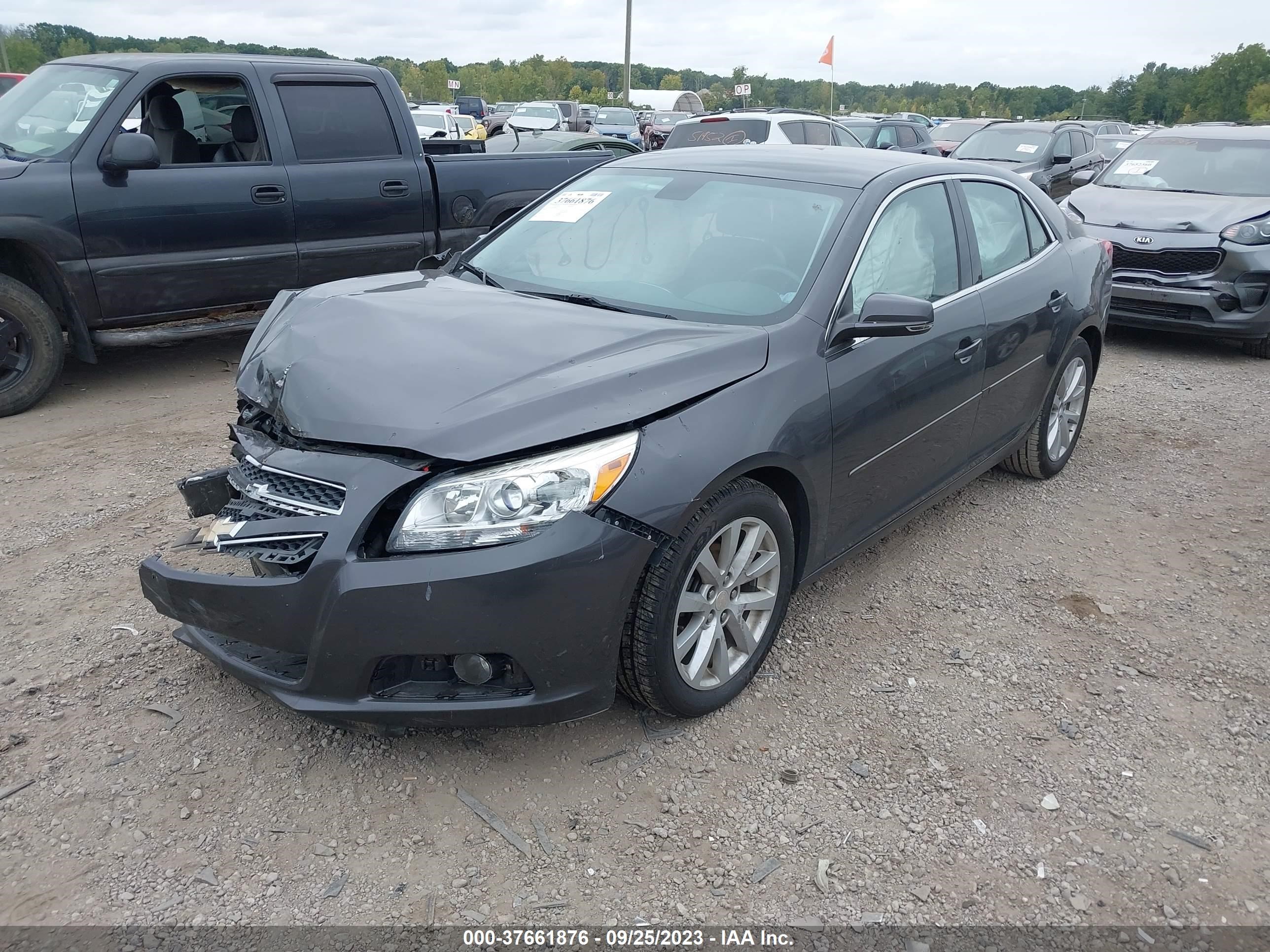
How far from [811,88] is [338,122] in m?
105

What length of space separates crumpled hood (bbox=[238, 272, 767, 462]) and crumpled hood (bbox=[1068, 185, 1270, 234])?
6245 millimetres

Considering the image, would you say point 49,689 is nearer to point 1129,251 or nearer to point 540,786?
point 540,786

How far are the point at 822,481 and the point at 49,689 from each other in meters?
2.54

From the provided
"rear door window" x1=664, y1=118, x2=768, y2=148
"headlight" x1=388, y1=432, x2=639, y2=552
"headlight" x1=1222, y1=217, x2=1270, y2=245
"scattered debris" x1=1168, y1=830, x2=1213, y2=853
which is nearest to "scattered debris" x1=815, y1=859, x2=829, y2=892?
"scattered debris" x1=1168, y1=830, x2=1213, y2=853

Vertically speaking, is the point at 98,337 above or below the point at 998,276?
below

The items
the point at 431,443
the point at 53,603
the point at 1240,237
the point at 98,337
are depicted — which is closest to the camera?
the point at 431,443

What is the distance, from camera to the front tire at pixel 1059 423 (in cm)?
484

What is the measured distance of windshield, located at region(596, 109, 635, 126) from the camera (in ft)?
103

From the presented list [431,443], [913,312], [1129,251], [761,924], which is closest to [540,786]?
[761,924]

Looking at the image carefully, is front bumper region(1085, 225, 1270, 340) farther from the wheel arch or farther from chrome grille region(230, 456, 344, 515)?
the wheel arch

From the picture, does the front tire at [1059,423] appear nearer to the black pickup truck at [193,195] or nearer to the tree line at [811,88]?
the black pickup truck at [193,195]

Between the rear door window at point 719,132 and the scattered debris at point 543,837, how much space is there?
11194mm

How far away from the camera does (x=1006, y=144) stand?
44.9 feet

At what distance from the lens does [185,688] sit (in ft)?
10.0
